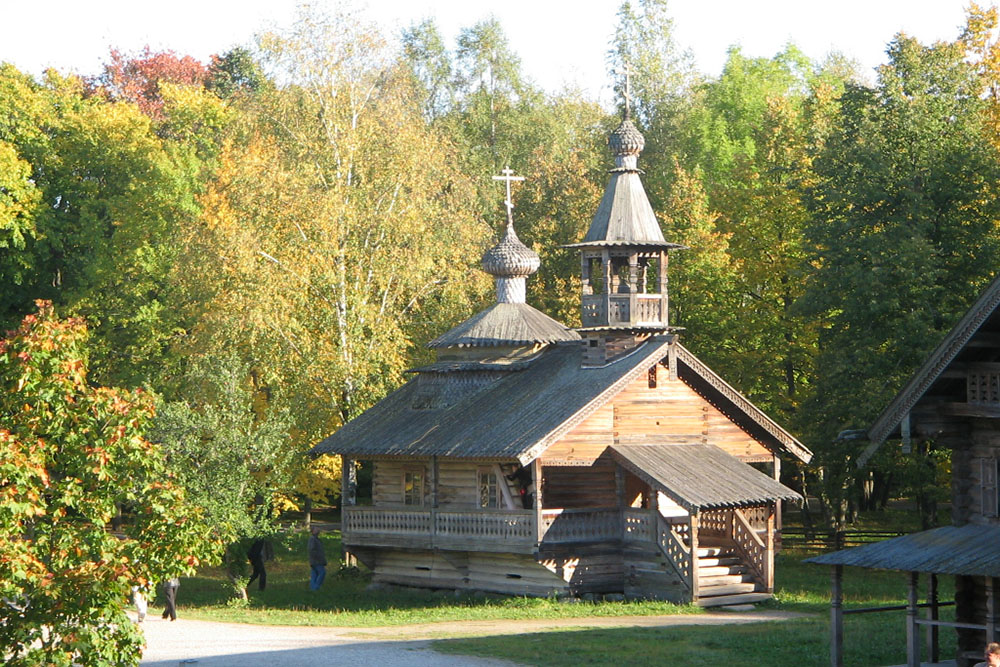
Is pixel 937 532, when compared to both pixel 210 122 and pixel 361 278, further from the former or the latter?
pixel 210 122

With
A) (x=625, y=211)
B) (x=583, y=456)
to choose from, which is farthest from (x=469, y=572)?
(x=625, y=211)

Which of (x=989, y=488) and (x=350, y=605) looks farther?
(x=350, y=605)

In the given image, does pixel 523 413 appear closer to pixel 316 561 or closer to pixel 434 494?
pixel 434 494

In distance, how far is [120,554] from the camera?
60.3 ft

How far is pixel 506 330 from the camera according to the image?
42.7m

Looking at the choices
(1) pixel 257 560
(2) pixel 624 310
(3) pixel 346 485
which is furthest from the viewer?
(3) pixel 346 485

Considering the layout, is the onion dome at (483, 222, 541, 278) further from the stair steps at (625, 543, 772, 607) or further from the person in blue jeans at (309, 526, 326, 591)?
the stair steps at (625, 543, 772, 607)

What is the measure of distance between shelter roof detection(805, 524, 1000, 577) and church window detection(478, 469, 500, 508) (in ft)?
48.8

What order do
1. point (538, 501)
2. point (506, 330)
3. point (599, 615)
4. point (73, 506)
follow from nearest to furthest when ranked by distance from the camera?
point (73, 506)
point (599, 615)
point (538, 501)
point (506, 330)

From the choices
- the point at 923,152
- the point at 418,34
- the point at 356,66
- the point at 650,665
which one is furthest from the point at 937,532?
the point at 418,34

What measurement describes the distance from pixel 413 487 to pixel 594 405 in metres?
8.23

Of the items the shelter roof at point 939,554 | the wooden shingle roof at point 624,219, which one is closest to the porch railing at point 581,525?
the wooden shingle roof at point 624,219

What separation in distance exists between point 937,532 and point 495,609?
13.4 m

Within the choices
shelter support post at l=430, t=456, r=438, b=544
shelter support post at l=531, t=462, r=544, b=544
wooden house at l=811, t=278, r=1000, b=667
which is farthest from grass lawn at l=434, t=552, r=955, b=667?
shelter support post at l=430, t=456, r=438, b=544
